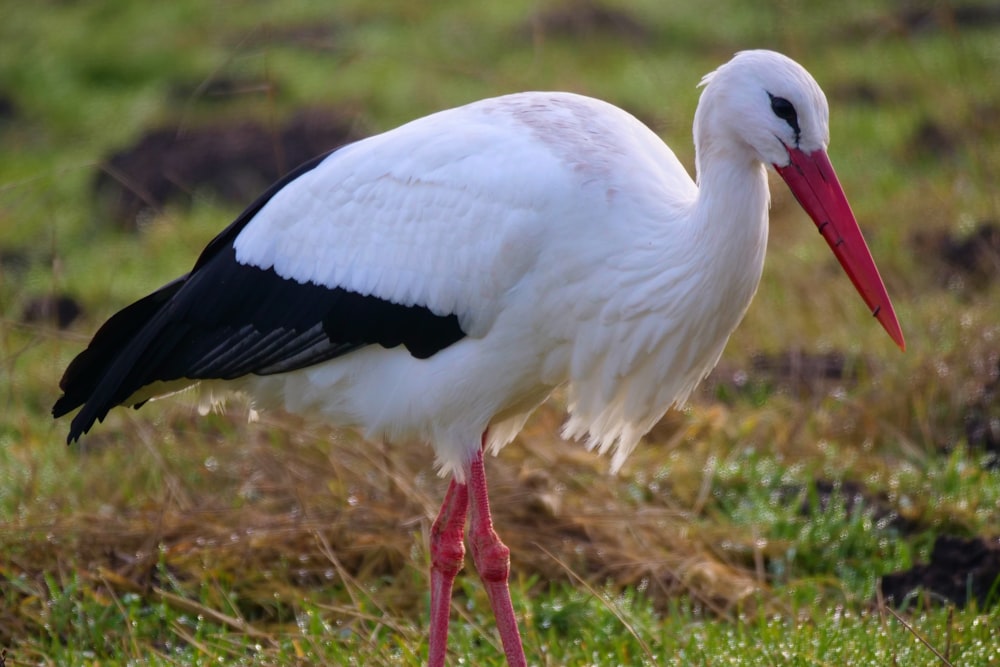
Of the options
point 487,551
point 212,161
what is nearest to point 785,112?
point 487,551

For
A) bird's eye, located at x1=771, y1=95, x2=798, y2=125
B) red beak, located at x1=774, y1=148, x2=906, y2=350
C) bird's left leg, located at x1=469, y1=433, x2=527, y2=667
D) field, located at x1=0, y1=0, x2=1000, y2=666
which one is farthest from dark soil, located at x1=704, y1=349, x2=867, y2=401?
bird's eye, located at x1=771, y1=95, x2=798, y2=125

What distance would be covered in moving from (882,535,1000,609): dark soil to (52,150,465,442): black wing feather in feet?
5.75

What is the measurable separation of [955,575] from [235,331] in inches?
94.1

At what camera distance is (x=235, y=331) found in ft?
13.8

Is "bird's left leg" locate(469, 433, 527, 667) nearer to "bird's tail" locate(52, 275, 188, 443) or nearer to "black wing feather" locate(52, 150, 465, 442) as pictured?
"black wing feather" locate(52, 150, 465, 442)

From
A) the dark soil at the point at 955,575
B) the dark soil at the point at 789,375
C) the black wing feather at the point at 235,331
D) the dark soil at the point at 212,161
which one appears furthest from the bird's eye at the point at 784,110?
the dark soil at the point at 212,161

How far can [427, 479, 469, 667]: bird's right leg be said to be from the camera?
4.09 m

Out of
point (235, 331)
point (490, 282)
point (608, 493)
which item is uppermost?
point (490, 282)

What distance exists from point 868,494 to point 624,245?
1.92m

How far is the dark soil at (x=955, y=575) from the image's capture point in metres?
4.37

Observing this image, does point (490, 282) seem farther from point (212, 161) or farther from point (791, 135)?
point (212, 161)

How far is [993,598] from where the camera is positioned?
4.33 m

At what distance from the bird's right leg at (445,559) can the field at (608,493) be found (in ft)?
0.40

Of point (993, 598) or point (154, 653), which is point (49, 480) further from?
point (993, 598)
